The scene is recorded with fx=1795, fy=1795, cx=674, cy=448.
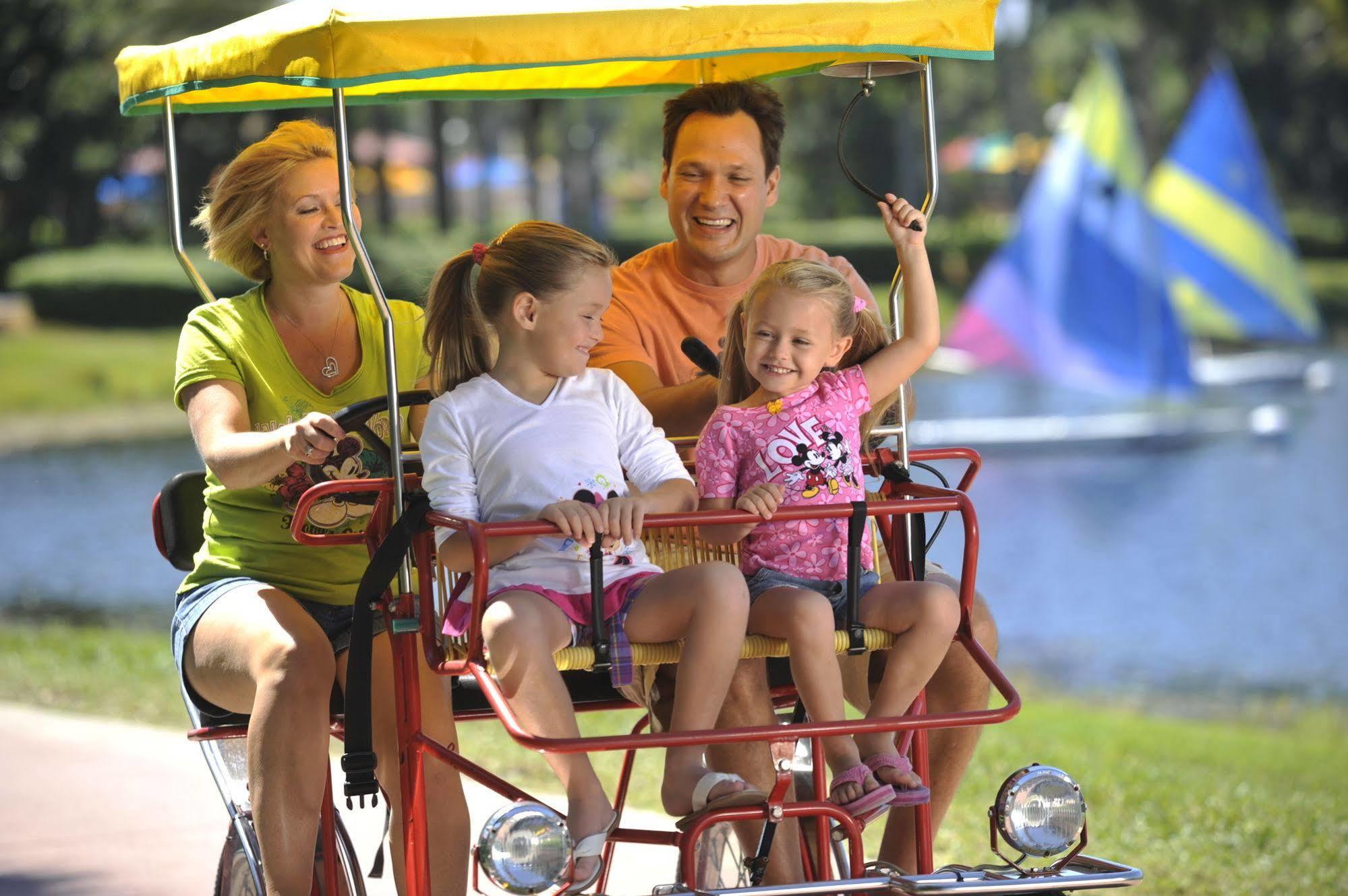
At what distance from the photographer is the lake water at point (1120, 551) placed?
A: 14.5m

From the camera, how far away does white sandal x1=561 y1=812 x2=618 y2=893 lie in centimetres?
312

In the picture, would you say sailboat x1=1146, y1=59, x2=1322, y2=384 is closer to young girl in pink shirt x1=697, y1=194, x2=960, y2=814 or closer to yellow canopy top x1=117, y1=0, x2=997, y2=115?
young girl in pink shirt x1=697, y1=194, x2=960, y2=814

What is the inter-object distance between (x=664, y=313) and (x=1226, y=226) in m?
23.1

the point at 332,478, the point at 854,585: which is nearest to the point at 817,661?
the point at 854,585

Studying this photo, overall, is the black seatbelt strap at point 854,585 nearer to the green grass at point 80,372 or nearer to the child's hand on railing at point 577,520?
the child's hand on railing at point 577,520

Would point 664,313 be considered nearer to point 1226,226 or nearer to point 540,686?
point 540,686

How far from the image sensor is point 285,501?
3902mm

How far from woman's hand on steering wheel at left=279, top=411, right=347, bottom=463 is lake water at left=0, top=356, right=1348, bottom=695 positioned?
975cm

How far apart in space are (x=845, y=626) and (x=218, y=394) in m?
1.41

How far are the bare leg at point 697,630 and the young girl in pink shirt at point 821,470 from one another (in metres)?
0.13

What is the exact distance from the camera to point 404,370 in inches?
159

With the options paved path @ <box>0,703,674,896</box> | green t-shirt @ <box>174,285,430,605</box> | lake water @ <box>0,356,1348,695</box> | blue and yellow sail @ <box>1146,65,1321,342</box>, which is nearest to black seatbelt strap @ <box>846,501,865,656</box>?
green t-shirt @ <box>174,285,430,605</box>

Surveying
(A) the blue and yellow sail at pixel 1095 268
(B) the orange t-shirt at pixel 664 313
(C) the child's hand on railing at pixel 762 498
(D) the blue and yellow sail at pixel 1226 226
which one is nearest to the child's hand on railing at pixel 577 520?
(C) the child's hand on railing at pixel 762 498

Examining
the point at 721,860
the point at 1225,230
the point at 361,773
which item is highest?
the point at 1225,230
